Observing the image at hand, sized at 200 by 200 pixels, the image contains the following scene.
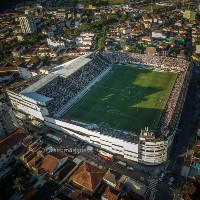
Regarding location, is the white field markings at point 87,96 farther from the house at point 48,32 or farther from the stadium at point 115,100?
the house at point 48,32

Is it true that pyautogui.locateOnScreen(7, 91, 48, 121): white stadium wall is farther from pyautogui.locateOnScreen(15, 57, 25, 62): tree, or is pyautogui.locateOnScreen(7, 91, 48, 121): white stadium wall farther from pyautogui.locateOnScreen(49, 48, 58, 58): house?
pyautogui.locateOnScreen(49, 48, 58, 58): house

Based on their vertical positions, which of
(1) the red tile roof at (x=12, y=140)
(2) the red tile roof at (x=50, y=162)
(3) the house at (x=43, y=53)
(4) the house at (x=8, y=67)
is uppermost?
(3) the house at (x=43, y=53)

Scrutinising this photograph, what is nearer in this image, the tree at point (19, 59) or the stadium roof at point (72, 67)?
the stadium roof at point (72, 67)

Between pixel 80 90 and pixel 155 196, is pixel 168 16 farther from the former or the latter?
pixel 155 196

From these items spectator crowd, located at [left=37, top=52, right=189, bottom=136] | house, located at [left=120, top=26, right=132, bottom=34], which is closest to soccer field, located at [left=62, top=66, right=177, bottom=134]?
spectator crowd, located at [left=37, top=52, right=189, bottom=136]

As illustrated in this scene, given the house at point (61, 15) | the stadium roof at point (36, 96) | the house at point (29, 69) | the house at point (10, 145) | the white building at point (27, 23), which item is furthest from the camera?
the house at point (61, 15)

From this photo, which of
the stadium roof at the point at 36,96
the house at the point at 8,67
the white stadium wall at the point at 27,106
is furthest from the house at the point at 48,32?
the stadium roof at the point at 36,96

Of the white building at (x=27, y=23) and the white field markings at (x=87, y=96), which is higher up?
the white building at (x=27, y=23)

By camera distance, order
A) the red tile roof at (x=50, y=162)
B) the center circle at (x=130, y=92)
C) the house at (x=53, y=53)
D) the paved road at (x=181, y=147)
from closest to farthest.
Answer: the paved road at (x=181, y=147), the red tile roof at (x=50, y=162), the center circle at (x=130, y=92), the house at (x=53, y=53)
